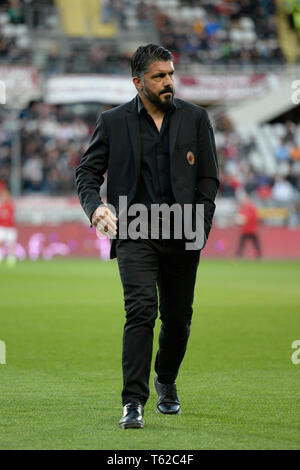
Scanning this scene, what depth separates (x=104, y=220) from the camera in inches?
234

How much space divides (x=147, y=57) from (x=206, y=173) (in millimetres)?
826

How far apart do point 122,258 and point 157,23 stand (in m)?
34.1

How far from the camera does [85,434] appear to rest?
225 inches

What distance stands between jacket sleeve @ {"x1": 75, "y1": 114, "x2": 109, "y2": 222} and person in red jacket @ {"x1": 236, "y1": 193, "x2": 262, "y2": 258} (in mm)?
24155

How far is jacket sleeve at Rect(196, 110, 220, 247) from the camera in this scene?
6312 millimetres

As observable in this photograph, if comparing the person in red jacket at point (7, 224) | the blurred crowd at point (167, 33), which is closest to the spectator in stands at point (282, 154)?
the blurred crowd at point (167, 33)

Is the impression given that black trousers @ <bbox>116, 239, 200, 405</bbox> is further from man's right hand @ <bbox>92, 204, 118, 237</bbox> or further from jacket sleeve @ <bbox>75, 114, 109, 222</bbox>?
jacket sleeve @ <bbox>75, 114, 109, 222</bbox>

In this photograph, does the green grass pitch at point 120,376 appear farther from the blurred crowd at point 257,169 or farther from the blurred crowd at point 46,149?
the blurred crowd at point 257,169

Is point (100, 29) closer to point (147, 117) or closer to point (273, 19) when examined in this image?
point (273, 19)

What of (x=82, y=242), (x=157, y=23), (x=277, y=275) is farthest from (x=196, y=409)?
(x=157, y=23)

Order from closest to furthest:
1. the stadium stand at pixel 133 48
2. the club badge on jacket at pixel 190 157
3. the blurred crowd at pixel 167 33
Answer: the club badge on jacket at pixel 190 157 → the stadium stand at pixel 133 48 → the blurred crowd at pixel 167 33

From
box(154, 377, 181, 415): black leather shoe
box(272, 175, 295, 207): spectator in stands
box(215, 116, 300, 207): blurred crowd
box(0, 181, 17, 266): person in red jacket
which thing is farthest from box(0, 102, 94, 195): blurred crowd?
box(154, 377, 181, 415): black leather shoe

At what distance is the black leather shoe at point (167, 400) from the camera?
6547 mm

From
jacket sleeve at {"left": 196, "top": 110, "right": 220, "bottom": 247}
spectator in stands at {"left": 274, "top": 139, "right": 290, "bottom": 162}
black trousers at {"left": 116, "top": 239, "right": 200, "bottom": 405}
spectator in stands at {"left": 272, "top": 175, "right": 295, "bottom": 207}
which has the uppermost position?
spectator in stands at {"left": 274, "top": 139, "right": 290, "bottom": 162}
